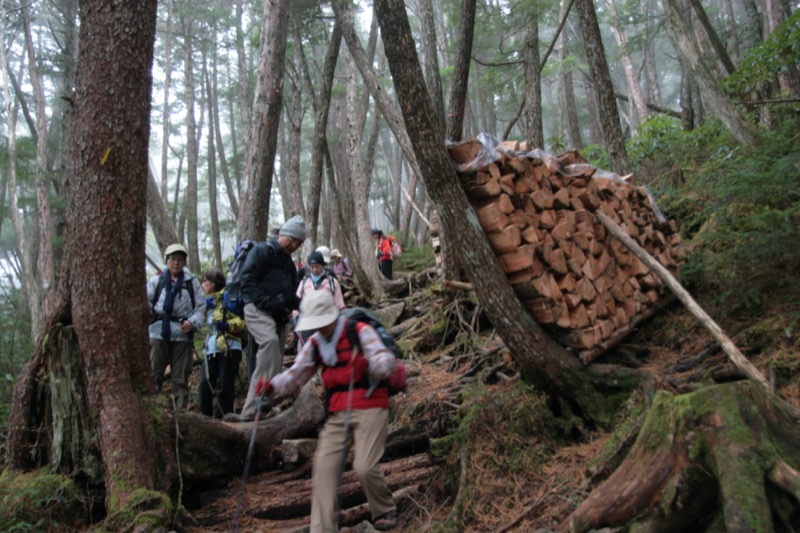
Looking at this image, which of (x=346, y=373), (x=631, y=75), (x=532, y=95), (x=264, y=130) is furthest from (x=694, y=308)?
(x=631, y=75)

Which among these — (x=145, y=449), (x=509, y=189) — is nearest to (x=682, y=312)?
(x=509, y=189)

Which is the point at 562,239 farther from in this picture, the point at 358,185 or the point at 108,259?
the point at 358,185

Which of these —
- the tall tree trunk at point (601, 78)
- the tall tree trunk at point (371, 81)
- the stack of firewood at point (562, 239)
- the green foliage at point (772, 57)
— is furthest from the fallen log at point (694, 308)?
the green foliage at point (772, 57)

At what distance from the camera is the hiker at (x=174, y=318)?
6250mm

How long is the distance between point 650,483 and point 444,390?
327 cm

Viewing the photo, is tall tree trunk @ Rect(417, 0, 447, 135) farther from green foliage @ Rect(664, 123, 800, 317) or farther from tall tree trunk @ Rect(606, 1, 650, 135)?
tall tree trunk @ Rect(606, 1, 650, 135)

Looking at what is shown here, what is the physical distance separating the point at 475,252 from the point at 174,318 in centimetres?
369

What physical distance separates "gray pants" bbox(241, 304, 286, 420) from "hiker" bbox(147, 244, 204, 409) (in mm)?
696

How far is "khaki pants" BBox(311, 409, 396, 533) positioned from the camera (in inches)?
154

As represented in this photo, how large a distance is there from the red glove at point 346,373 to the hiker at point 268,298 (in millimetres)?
2120

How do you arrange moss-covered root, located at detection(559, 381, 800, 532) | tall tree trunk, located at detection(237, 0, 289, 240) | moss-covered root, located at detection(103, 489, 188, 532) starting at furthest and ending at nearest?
tall tree trunk, located at detection(237, 0, 289, 240) < moss-covered root, located at detection(103, 489, 188, 532) < moss-covered root, located at detection(559, 381, 800, 532)

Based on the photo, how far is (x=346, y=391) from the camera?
13.6ft

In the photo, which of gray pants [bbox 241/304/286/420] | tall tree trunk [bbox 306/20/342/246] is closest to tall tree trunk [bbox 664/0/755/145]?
tall tree trunk [bbox 306/20/342/246]

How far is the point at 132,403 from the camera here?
4.27 meters
